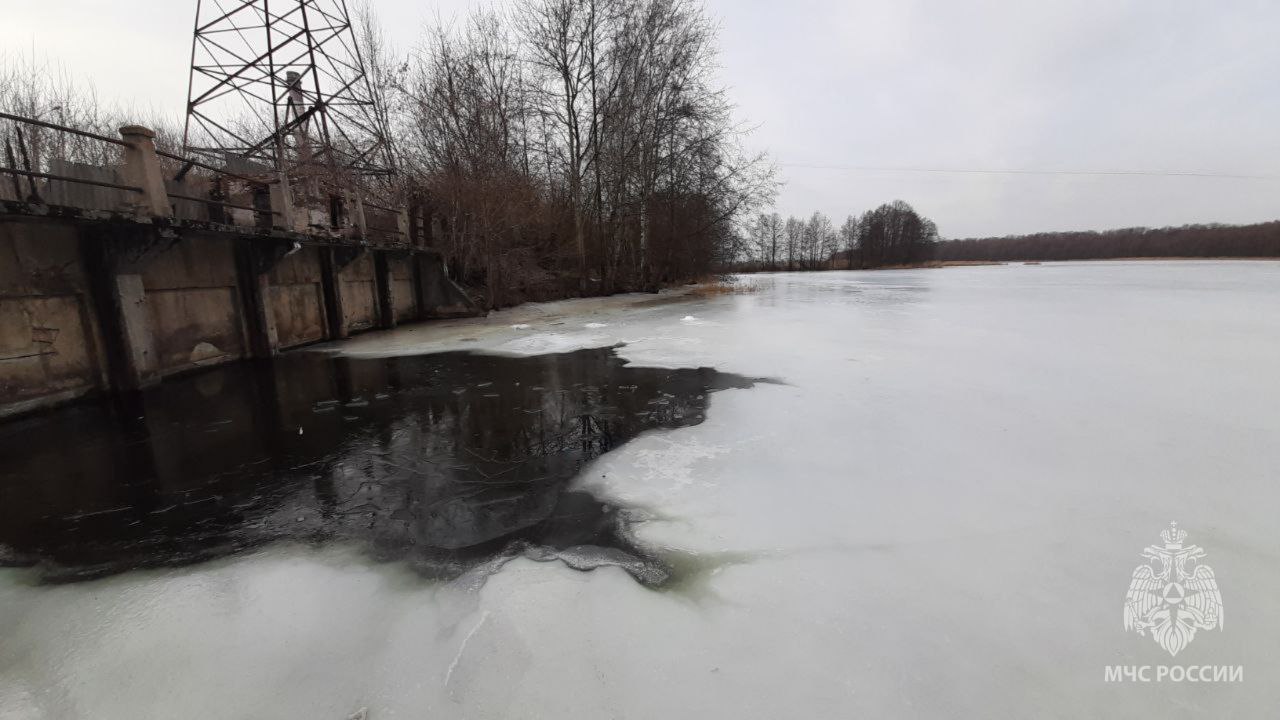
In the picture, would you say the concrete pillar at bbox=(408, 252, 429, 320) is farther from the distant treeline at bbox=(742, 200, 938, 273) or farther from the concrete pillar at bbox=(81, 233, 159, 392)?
the distant treeline at bbox=(742, 200, 938, 273)

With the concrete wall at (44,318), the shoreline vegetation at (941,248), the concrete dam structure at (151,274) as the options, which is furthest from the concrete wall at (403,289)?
the shoreline vegetation at (941,248)

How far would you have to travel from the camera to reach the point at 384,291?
13.8 meters

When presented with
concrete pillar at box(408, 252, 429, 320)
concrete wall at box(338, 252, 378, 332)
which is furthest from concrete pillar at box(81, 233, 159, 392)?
concrete pillar at box(408, 252, 429, 320)

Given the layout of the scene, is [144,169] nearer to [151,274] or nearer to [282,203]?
[151,274]

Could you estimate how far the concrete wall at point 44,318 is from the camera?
19.1 feet

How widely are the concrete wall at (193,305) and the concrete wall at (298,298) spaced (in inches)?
36.9

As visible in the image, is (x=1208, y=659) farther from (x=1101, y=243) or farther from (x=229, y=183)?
(x=1101, y=243)

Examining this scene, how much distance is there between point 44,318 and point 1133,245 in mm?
113652

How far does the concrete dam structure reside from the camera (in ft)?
19.6

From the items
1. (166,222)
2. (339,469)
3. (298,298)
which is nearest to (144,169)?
(166,222)

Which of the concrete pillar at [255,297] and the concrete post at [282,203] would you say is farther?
the concrete post at [282,203]

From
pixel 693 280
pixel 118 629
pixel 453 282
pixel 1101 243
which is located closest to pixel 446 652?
pixel 118 629

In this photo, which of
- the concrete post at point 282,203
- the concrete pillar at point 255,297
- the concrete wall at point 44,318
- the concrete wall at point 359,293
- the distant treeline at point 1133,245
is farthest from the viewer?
the distant treeline at point 1133,245

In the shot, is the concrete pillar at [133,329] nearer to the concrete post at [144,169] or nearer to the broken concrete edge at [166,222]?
the broken concrete edge at [166,222]
